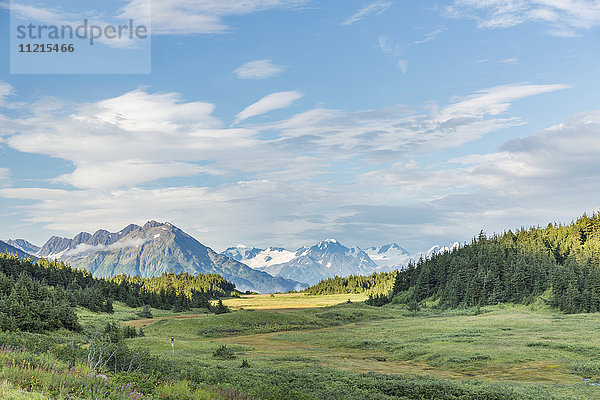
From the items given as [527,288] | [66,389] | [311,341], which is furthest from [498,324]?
[66,389]

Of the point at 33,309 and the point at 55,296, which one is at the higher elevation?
the point at 55,296

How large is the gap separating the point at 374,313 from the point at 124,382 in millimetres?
85421

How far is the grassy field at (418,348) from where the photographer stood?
32094 millimetres

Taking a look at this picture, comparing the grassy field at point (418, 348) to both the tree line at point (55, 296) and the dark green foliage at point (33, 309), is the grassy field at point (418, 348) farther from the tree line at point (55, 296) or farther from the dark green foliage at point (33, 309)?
the tree line at point (55, 296)

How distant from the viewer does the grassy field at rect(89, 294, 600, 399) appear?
105 feet

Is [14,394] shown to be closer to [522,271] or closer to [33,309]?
[33,309]

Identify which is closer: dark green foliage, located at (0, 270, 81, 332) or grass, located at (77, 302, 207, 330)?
dark green foliage, located at (0, 270, 81, 332)

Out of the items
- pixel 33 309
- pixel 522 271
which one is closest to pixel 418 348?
pixel 33 309

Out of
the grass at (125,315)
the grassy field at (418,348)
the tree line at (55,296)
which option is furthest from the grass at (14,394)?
the grass at (125,315)

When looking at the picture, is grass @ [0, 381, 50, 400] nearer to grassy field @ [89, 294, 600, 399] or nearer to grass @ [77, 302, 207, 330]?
grassy field @ [89, 294, 600, 399]

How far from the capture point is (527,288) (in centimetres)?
9925

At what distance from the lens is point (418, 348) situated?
153ft

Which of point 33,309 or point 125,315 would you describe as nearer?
point 33,309

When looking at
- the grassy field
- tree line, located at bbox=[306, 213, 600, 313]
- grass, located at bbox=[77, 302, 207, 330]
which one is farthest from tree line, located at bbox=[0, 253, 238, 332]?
tree line, located at bbox=[306, 213, 600, 313]
